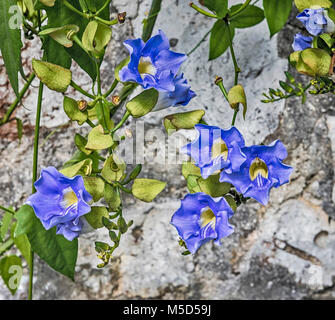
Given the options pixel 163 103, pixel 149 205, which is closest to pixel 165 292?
pixel 149 205

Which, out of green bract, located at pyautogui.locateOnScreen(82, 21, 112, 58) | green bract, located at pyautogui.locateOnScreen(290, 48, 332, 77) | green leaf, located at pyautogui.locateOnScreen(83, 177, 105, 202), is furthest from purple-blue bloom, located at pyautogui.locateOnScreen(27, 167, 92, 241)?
green bract, located at pyautogui.locateOnScreen(290, 48, 332, 77)

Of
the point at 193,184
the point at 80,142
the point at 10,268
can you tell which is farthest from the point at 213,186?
the point at 10,268

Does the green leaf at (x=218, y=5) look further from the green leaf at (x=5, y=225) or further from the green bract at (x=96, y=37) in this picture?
the green leaf at (x=5, y=225)

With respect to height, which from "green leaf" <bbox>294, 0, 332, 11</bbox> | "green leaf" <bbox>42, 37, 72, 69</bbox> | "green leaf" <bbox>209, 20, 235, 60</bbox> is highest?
"green leaf" <bbox>209, 20, 235, 60</bbox>

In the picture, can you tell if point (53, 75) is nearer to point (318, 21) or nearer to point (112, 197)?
point (112, 197)

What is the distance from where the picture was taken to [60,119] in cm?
77

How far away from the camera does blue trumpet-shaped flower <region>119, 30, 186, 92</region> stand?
47 centimetres

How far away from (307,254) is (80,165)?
40 centimetres

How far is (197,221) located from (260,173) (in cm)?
7

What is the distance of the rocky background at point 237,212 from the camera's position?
2.41 feet

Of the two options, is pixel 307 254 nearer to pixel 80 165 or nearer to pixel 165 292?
pixel 165 292

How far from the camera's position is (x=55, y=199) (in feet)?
1.56

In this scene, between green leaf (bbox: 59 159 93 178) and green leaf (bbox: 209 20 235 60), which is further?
green leaf (bbox: 209 20 235 60)

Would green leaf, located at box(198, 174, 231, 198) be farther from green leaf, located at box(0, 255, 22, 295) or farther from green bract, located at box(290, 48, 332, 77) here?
green leaf, located at box(0, 255, 22, 295)
